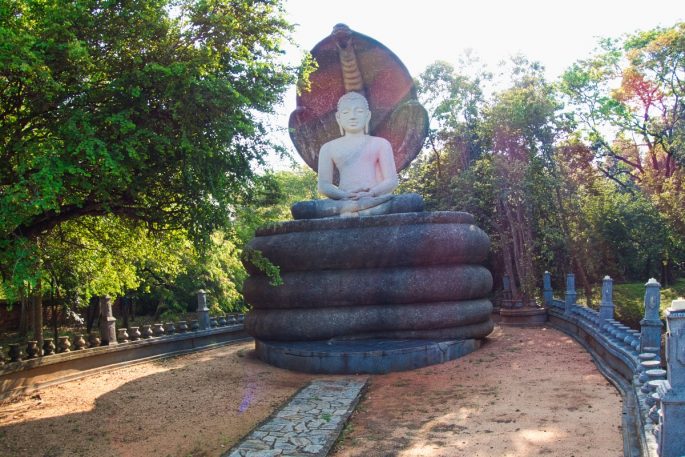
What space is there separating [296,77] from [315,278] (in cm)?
328

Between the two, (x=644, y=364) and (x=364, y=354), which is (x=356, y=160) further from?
(x=644, y=364)

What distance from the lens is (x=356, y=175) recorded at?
39.3ft

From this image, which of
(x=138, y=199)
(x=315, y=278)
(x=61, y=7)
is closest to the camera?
(x=61, y=7)

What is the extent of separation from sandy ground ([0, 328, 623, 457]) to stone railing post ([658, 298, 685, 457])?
3.78ft

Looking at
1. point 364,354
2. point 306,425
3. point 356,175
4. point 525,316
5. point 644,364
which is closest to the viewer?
point 644,364

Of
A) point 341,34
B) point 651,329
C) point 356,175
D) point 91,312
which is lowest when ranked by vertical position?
point 651,329

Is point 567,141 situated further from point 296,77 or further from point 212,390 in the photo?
point 212,390

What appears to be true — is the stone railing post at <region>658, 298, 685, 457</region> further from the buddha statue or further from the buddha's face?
the buddha's face

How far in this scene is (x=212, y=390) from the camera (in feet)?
26.8

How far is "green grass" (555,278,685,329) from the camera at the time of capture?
15828 millimetres

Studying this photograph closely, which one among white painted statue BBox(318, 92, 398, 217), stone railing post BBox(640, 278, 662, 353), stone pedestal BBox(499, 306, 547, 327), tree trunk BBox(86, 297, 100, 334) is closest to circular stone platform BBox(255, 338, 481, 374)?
stone railing post BBox(640, 278, 662, 353)

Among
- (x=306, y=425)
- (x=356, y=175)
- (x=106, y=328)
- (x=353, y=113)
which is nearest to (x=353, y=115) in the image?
(x=353, y=113)

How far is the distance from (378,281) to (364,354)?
1.31 m

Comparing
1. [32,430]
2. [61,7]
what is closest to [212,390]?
[32,430]
